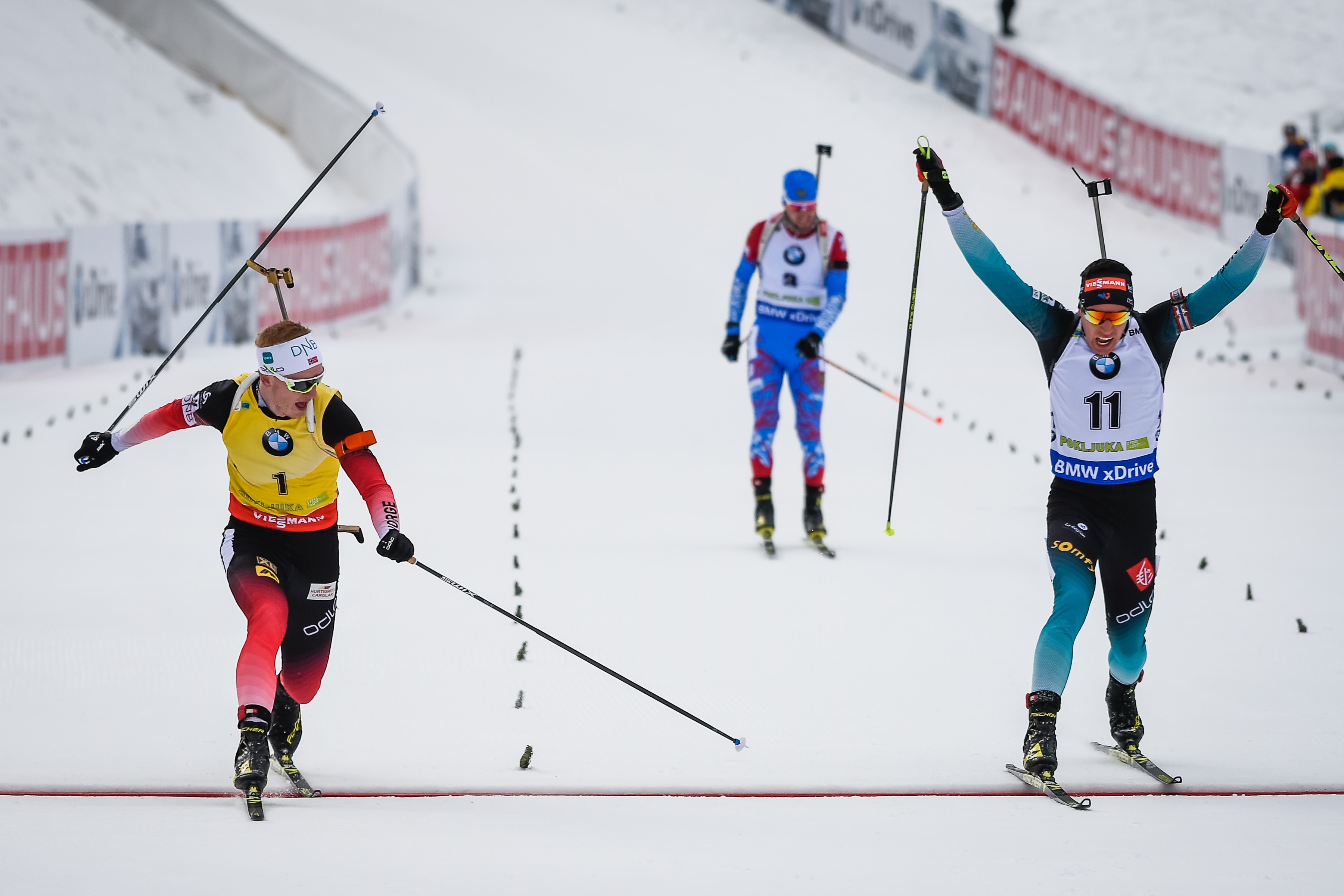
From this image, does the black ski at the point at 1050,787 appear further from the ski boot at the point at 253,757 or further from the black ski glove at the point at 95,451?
the black ski glove at the point at 95,451

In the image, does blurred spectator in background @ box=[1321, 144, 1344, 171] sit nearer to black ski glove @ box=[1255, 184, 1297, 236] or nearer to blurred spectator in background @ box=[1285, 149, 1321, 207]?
blurred spectator in background @ box=[1285, 149, 1321, 207]

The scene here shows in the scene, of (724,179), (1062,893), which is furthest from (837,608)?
(724,179)

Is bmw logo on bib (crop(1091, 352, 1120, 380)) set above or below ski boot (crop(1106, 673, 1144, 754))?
above

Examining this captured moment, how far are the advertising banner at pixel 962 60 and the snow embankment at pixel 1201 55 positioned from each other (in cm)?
363

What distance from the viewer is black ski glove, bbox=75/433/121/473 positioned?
5.24 metres

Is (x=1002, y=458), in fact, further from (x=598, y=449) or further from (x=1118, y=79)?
(x=1118, y=79)

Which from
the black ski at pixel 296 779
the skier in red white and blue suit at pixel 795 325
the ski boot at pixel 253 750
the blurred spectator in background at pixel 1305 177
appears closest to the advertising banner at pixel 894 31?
the blurred spectator in background at pixel 1305 177

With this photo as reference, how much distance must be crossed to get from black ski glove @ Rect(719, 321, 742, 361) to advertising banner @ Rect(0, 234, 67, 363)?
7.90 metres

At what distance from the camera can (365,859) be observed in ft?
14.5

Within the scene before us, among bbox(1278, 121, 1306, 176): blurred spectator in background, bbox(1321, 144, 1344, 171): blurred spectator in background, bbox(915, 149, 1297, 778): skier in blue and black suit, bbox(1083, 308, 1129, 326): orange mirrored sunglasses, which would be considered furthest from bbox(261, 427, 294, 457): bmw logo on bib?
bbox(1278, 121, 1306, 176): blurred spectator in background

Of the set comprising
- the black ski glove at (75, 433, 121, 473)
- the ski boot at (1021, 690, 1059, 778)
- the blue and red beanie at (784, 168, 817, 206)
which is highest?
the blue and red beanie at (784, 168, 817, 206)

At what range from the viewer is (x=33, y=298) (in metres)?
14.3

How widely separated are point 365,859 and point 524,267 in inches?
761

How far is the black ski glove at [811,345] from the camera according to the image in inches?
348
